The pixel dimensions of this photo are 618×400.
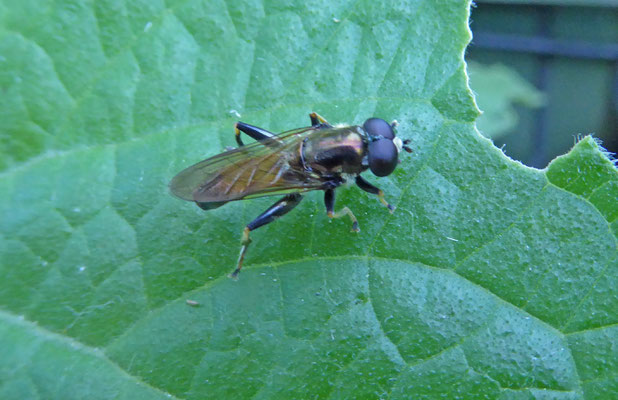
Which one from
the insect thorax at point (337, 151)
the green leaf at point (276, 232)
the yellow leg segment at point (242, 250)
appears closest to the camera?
the green leaf at point (276, 232)

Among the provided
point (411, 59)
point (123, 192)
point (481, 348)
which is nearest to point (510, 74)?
point (411, 59)

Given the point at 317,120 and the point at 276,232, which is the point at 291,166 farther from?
the point at 276,232

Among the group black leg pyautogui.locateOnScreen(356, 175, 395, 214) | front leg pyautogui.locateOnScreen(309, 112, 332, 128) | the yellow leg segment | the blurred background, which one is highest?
the blurred background

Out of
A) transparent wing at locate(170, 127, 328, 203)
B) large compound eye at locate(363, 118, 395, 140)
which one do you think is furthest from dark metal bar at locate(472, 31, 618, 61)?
transparent wing at locate(170, 127, 328, 203)

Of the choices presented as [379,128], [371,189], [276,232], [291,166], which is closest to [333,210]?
[371,189]

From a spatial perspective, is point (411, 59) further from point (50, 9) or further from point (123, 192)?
→ point (50, 9)

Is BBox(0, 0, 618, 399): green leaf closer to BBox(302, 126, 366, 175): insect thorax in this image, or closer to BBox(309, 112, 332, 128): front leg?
BBox(309, 112, 332, 128): front leg

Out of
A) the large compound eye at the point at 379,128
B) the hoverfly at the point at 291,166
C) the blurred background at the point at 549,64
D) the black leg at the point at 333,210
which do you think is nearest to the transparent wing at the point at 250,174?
the hoverfly at the point at 291,166

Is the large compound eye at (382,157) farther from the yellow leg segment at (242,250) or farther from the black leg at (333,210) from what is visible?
the yellow leg segment at (242,250)
